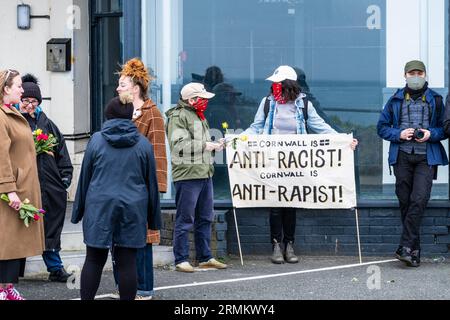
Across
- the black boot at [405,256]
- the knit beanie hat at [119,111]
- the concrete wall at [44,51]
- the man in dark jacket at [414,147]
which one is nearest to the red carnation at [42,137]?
the knit beanie hat at [119,111]

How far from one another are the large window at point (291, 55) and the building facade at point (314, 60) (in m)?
0.01

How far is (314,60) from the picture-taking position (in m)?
10.5

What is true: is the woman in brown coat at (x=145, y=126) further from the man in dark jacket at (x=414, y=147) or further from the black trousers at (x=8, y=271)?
the man in dark jacket at (x=414, y=147)

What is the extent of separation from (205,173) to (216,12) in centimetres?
201

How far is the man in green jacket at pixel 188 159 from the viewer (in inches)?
369

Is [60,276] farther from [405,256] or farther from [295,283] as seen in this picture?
[405,256]

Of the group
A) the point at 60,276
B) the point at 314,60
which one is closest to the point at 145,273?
the point at 60,276

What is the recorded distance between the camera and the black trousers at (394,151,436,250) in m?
9.65

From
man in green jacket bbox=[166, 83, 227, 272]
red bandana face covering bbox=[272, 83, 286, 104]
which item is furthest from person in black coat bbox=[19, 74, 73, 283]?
red bandana face covering bbox=[272, 83, 286, 104]

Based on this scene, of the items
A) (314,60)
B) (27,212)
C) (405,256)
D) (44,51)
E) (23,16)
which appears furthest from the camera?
(44,51)

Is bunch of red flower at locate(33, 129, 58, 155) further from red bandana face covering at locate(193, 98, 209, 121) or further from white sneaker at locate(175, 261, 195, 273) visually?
white sneaker at locate(175, 261, 195, 273)

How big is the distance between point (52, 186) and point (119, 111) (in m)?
1.72

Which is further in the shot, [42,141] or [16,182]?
[42,141]
